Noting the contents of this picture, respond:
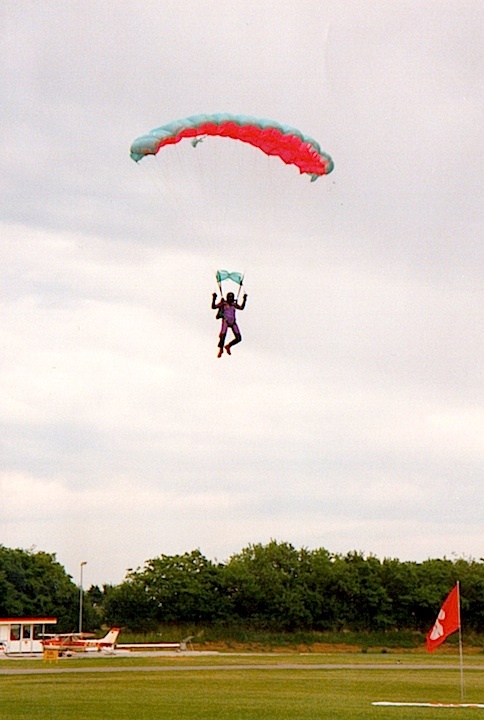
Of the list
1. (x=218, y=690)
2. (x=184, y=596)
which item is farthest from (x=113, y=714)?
(x=184, y=596)

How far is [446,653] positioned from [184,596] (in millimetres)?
19698

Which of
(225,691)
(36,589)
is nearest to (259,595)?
(36,589)

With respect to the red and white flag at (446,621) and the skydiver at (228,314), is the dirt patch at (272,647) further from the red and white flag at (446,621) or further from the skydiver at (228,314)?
the skydiver at (228,314)

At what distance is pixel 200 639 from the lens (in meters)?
74.1

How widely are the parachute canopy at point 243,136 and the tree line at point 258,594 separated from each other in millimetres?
56848

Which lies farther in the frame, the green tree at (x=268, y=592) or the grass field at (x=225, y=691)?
the green tree at (x=268, y=592)

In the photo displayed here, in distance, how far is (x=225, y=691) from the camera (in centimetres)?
2980

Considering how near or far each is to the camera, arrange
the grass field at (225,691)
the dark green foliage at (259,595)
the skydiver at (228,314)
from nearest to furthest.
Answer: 1. the grass field at (225,691)
2. the skydiver at (228,314)
3. the dark green foliage at (259,595)

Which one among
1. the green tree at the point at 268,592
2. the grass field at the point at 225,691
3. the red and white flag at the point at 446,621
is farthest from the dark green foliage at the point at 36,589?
the red and white flag at the point at 446,621

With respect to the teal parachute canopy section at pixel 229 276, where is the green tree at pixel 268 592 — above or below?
below

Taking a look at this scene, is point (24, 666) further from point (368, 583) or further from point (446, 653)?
point (368, 583)

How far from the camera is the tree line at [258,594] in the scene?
7838cm

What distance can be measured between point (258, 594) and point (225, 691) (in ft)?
167

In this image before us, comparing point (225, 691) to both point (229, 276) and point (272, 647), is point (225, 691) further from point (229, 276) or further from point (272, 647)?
point (272, 647)
